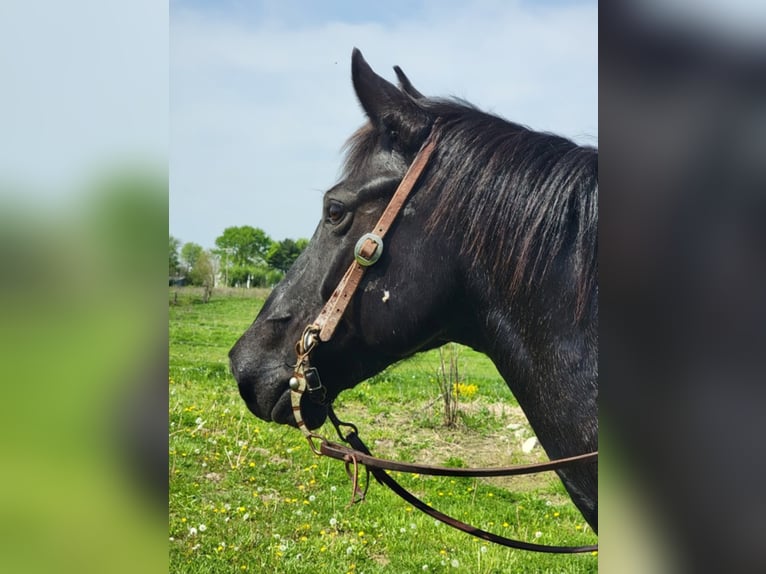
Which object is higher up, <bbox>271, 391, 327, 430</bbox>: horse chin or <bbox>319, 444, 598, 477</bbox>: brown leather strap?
<bbox>271, 391, 327, 430</bbox>: horse chin

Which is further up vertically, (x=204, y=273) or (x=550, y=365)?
(x=204, y=273)

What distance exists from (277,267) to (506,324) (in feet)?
17.7

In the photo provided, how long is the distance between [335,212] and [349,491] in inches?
112

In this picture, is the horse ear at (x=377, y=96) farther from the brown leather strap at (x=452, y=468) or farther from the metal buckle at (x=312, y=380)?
the brown leather strap at (x=452, y=468)

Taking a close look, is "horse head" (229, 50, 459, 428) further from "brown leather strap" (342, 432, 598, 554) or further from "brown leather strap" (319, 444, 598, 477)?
"brown leather strap" (342, 432, 598, 554)

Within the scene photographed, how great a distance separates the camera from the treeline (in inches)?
221

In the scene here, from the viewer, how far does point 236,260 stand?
6664 mm

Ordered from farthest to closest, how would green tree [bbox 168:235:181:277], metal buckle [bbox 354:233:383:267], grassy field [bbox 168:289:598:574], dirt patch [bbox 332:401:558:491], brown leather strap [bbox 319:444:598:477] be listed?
green tree [bbox 168:235:181:277] → dirt patch [bbox 332:401:558:491] → grassy field [bbox 168:289:598:574] → metal buckle [bbox 354:233:383:267] → brown leather strap [bbox 319:444:598:477]

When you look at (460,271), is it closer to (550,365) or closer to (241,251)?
(550,365)

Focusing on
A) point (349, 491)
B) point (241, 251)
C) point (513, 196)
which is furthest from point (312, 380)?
point (241, 251)

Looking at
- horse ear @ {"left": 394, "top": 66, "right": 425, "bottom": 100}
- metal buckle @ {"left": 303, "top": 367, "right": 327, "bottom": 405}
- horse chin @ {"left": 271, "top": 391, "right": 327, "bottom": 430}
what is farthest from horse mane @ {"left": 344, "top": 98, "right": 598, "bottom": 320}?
horse chin @ {"left": 271, "top": 391, "right": 327, "bottom": 430}

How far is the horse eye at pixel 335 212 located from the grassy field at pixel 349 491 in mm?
1228

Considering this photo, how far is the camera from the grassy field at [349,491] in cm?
339
